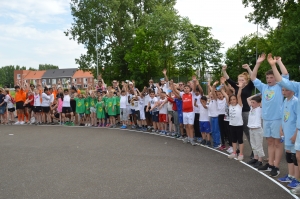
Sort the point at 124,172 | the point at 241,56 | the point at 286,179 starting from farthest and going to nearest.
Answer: the point at 241,56 < the point at 124,172 < the point at 286,179

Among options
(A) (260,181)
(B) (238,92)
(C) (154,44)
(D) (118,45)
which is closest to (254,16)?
(C) (154,44)

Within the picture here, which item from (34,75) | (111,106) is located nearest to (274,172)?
(111,106)

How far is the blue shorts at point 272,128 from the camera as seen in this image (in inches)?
242

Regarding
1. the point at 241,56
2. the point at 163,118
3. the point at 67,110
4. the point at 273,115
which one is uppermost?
the point at 241,56

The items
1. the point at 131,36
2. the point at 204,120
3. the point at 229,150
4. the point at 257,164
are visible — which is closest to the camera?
the point at 257,164

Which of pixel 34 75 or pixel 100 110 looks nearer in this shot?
pixel 100 110

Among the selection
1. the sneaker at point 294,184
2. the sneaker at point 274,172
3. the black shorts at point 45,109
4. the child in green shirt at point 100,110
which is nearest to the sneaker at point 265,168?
the sneaker at point 274,172

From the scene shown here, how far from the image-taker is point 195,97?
1031 cm

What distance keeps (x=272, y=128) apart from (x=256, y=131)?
3.13ft

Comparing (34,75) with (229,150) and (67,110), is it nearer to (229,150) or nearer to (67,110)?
(67,110)

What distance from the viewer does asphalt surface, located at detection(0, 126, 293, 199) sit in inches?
210

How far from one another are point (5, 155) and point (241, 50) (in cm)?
5582

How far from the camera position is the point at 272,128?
6.20 meters

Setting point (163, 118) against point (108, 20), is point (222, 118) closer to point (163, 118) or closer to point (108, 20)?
point (163, 118)
